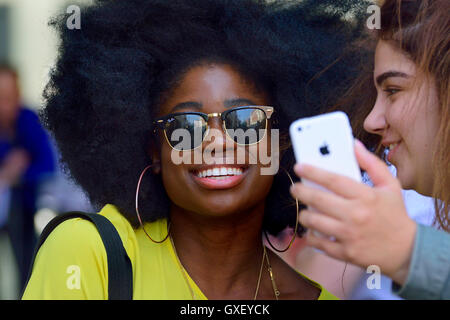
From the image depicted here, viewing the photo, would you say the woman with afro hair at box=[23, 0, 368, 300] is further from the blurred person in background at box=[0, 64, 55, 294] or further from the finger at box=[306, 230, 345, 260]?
Answer: the blurred person in background at box=[0, 64, 55, 294]

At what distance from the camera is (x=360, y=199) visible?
1850mm

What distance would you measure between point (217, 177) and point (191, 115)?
283 mm

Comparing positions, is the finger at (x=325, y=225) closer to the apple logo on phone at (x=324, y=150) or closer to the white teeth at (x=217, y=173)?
the apple logo on phone at (x=324, y=150)

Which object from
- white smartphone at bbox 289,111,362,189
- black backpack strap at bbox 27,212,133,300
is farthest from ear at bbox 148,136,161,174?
white smartphone at bbox 289,111,362,189

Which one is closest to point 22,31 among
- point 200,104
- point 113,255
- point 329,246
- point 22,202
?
point 22,202

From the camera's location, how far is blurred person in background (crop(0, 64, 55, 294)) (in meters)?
5.25

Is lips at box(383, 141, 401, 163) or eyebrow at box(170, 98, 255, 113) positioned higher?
eyebrow at box(170, 98, 255, 113)

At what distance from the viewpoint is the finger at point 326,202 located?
6.07 ft

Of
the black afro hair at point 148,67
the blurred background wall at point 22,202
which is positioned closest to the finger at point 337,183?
the black afro hair at point 148,67

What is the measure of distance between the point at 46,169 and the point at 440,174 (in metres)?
3.76

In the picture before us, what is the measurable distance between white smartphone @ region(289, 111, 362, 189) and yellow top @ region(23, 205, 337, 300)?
0.91 meters

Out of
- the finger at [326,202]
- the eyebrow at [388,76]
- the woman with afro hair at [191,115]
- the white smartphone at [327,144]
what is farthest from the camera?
the woman with afro hair at [191,115]

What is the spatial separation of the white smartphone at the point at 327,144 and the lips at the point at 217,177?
68 centimetres

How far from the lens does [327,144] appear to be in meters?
1.97
